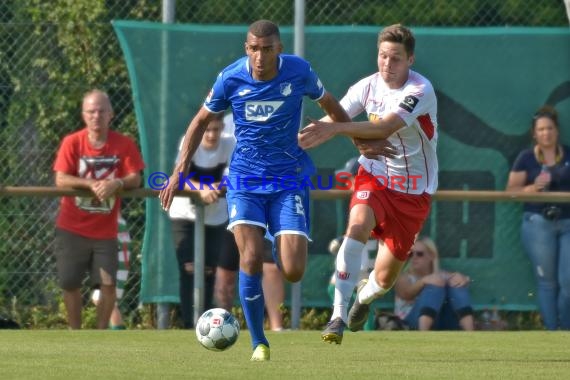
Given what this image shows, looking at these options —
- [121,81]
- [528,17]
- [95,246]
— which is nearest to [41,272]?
[95,246]

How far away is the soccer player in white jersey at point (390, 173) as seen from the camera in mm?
9359

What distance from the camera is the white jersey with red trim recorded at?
31.2ft

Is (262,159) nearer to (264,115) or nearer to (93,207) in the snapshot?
(264,115)

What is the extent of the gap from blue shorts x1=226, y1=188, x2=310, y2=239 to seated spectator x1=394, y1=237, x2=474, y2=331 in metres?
3.48

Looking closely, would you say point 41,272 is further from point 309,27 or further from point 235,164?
point 235,164

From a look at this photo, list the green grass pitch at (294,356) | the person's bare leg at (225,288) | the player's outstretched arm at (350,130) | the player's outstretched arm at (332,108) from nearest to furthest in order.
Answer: the green grass pitch at (294,356)
the player's outstretched arm at (350,130)
the player's outstretched arm at (332,108)
the person's bare leg at (225,288)

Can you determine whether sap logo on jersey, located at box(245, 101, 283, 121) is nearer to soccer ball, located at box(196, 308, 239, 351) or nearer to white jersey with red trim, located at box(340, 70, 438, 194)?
white jersey with red trim, located at box(340, 70, 438, 194)

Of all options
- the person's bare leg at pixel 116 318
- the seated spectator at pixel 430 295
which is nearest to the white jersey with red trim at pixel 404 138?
the seated spectator at pixel 430 295

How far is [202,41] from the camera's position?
12844mm

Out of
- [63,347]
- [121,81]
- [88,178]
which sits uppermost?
[121,81]

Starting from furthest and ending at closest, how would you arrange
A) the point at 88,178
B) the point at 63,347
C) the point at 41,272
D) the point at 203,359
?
1. the point at 41,272
2. the point at 88,178
3. the point at 63,347
4. the point at 203,359

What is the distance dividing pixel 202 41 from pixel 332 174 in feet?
5.57

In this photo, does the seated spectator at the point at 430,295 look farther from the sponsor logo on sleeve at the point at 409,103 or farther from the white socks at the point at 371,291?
the sponsor logo on sleeve at the point at 409,103

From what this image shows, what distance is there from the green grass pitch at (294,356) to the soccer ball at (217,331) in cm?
10
